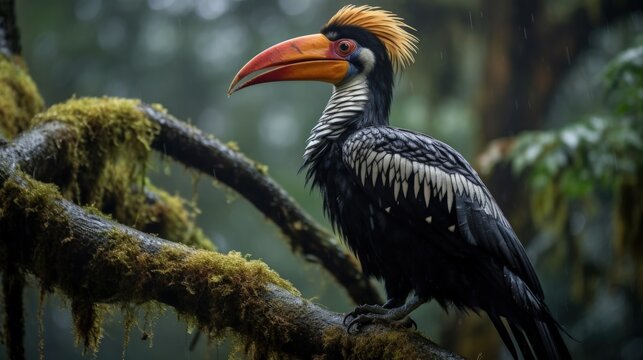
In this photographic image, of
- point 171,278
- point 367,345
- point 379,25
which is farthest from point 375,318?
point 379,25

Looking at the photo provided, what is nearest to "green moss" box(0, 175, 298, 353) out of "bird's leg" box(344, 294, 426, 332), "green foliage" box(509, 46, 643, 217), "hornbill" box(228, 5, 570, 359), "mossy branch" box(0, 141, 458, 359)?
"mossy branch" box(0, 141, 458, 359)

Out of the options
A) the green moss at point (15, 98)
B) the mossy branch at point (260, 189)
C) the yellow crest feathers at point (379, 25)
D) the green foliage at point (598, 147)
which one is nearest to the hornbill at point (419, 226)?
the yellow crest feathers at point (379, 25)

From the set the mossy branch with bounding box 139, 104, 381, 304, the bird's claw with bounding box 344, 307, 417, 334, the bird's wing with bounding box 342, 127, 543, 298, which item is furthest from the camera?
the mossy branch with bounding box 139, 104, 381, 304

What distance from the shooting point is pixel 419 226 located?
2.76 metres

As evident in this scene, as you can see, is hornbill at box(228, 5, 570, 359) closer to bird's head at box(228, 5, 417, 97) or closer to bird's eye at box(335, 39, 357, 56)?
bird's head at box(228, 5, 417, 97)

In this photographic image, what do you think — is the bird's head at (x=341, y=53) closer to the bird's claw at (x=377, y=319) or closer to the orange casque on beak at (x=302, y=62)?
the orange casque on beak at (x=302, y=62)

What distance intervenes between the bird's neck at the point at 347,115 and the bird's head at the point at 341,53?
0.26 feet

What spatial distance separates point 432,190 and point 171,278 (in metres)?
1.10

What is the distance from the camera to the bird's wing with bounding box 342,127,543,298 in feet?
8.79

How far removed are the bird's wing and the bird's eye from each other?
0.60m

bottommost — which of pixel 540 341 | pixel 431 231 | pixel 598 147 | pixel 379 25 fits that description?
pixel 540 341

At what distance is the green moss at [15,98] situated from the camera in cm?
345

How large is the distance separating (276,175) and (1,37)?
752 cm

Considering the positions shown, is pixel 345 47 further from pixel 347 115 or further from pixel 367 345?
pixel 367 345
